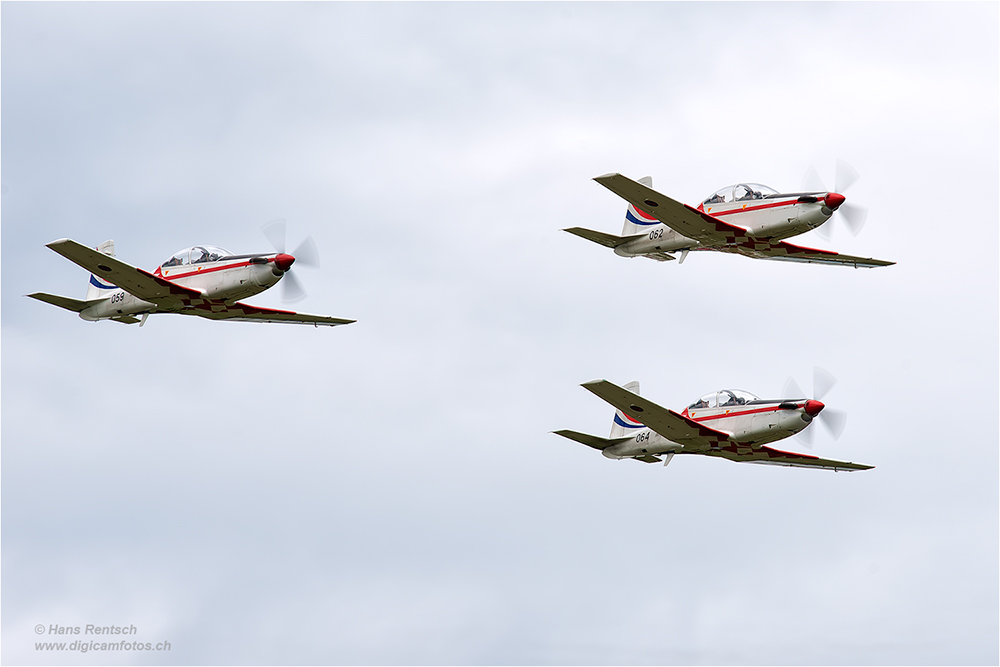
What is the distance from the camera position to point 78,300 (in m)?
59.4

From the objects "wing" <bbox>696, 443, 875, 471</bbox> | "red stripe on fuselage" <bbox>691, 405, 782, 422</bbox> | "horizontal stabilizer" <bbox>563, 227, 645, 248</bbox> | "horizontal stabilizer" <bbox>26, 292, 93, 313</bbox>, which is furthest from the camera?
"horizontal stabilizer" <bbox>563, 227, 645, 248</bbox>

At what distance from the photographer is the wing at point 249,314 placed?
5753cm

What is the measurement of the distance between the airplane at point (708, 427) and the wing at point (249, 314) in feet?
38.5

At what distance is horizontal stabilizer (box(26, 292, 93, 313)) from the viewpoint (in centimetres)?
5788

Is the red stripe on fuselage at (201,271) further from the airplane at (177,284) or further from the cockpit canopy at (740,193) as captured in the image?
the cockpit canopy at (740,193)

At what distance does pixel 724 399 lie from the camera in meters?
56.3

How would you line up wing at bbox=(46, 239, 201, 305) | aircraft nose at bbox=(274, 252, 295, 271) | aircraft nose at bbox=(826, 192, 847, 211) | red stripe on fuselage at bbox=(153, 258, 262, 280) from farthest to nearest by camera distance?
aircraft nose at bbox=(826, 192, 847, 211) → red stripe on fuselage at bbox=(153, 258, 262, 280) → aircraft nose at bbox=(274, 252, 295, 271) → wing at bbox=(46, 239, 201, 305)

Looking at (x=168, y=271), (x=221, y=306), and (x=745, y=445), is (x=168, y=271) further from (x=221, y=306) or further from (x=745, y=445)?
(x=745, y=445)

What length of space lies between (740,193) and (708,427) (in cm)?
970

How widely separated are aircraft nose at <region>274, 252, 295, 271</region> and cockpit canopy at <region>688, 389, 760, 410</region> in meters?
16.3

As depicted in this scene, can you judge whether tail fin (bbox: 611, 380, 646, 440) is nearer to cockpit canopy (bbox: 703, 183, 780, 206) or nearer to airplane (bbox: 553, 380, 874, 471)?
airplane (bbox: 553, 380, 874, 471)

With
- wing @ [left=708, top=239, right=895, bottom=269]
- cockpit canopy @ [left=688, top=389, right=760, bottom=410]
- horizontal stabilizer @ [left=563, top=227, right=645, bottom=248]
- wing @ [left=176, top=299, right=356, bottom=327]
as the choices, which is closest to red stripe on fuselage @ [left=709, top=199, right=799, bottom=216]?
wing @ [left=708, top=239, right=895, bottom=269]

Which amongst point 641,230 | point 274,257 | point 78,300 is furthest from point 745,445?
point 78,300

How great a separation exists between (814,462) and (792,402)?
7.06m
